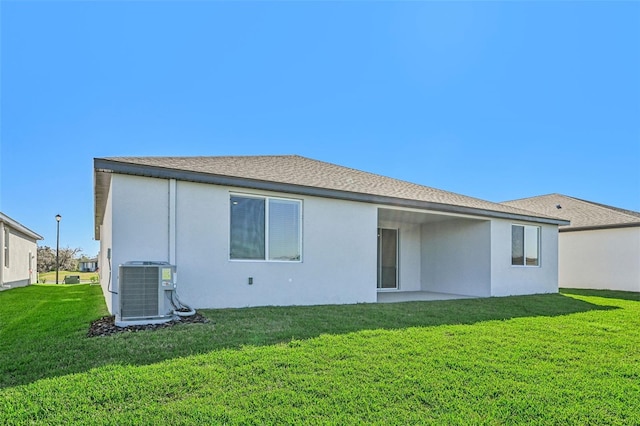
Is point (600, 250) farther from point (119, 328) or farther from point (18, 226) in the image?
point (18, 226)

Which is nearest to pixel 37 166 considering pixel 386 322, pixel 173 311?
pixel 173 311

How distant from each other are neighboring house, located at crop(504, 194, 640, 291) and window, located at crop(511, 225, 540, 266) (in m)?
4.19

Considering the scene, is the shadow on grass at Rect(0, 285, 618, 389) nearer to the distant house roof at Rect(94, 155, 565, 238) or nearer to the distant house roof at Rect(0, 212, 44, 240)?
the distant house roof at Rect(94, 155, 565, 238)

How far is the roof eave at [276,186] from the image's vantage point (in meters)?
6.62

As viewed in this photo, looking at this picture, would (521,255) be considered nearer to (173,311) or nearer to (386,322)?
(386,322)

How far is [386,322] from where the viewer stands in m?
6.45

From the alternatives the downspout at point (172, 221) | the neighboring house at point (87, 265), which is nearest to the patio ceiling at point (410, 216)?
the downspout at point (172, 221)

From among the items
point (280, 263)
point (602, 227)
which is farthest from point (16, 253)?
point (602, 227)

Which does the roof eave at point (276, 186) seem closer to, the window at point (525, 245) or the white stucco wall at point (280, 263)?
the white stucco wall at point (280, 263)

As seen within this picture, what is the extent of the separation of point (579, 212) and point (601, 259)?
2.84 metres

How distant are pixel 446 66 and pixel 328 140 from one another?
6.86 meters

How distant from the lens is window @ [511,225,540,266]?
12.2 metres

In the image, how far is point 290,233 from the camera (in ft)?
27.7

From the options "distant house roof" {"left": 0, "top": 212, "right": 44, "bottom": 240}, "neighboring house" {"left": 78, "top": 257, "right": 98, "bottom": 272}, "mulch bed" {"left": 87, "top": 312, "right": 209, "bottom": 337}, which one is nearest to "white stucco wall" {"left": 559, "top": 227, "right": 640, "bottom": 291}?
"mulch bed" {"left": 87, "top": 312, "right": 209, "bottom": 337}
